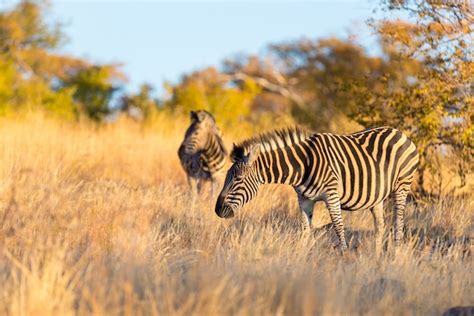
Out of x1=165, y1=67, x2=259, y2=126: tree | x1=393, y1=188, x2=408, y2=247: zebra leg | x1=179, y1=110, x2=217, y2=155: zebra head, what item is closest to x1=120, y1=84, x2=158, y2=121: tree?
x1=165, y1=67, x2=259, y2=126: tree

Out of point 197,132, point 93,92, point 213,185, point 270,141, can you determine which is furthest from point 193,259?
point 93,92

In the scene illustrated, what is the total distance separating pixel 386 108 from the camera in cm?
1457

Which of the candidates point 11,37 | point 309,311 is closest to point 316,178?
point 309,311

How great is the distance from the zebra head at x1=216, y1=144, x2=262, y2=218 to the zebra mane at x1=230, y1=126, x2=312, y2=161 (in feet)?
0.06

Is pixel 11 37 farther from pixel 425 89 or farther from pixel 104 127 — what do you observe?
pixel 425 89

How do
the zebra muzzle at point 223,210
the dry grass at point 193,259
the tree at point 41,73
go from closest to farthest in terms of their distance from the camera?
the dry grass at point 193,259 → the zebra muzzle at point 223,210 → the tree at point 41,73

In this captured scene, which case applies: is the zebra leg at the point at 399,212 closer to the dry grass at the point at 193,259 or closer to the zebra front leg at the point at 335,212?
the dry grass at the point at 193,259

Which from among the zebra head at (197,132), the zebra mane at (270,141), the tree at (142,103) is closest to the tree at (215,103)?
the tree at (142,103)

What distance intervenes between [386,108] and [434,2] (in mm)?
2108

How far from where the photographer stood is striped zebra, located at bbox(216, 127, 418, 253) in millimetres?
9695

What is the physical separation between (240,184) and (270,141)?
62 cm

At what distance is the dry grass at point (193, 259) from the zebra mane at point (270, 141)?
0.88 metres

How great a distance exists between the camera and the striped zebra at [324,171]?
970cm

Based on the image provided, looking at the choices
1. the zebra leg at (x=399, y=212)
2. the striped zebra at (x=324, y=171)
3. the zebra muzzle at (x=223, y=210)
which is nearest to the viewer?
the zebra muzzle at (x=223, y=210)
